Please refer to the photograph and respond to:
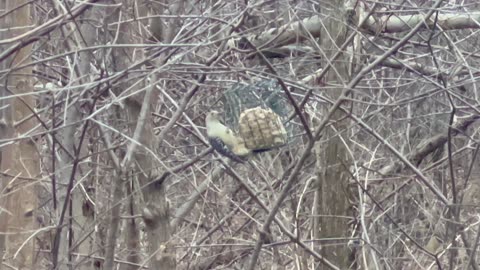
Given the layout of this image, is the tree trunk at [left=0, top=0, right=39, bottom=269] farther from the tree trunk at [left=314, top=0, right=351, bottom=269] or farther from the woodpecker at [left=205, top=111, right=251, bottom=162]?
the tree trunk at [left=314, top=0, right=351, bottom=269]

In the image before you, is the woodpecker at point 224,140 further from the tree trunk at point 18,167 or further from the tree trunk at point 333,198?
the tree trunk at point 333,198

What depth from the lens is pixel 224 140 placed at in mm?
3443

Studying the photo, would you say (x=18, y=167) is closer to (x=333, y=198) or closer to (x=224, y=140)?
(x=224, y=140)

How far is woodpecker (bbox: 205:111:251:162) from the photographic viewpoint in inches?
136

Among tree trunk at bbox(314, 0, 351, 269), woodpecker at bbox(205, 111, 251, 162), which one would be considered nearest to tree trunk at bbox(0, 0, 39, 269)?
woodpecker at bbox(205, 111, 251, 162)

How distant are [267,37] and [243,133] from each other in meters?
2.18

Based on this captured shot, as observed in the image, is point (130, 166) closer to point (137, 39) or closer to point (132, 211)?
point (137, 39)

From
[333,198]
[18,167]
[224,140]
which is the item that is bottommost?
[333,198]

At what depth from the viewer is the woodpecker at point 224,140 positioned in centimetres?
345

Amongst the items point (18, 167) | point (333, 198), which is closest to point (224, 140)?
point (18, 167)

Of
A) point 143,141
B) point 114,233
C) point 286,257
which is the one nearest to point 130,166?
point 143,141

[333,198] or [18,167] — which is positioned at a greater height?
[18,167]

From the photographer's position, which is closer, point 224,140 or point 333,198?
point 224,140

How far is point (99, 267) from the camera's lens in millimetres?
5820
